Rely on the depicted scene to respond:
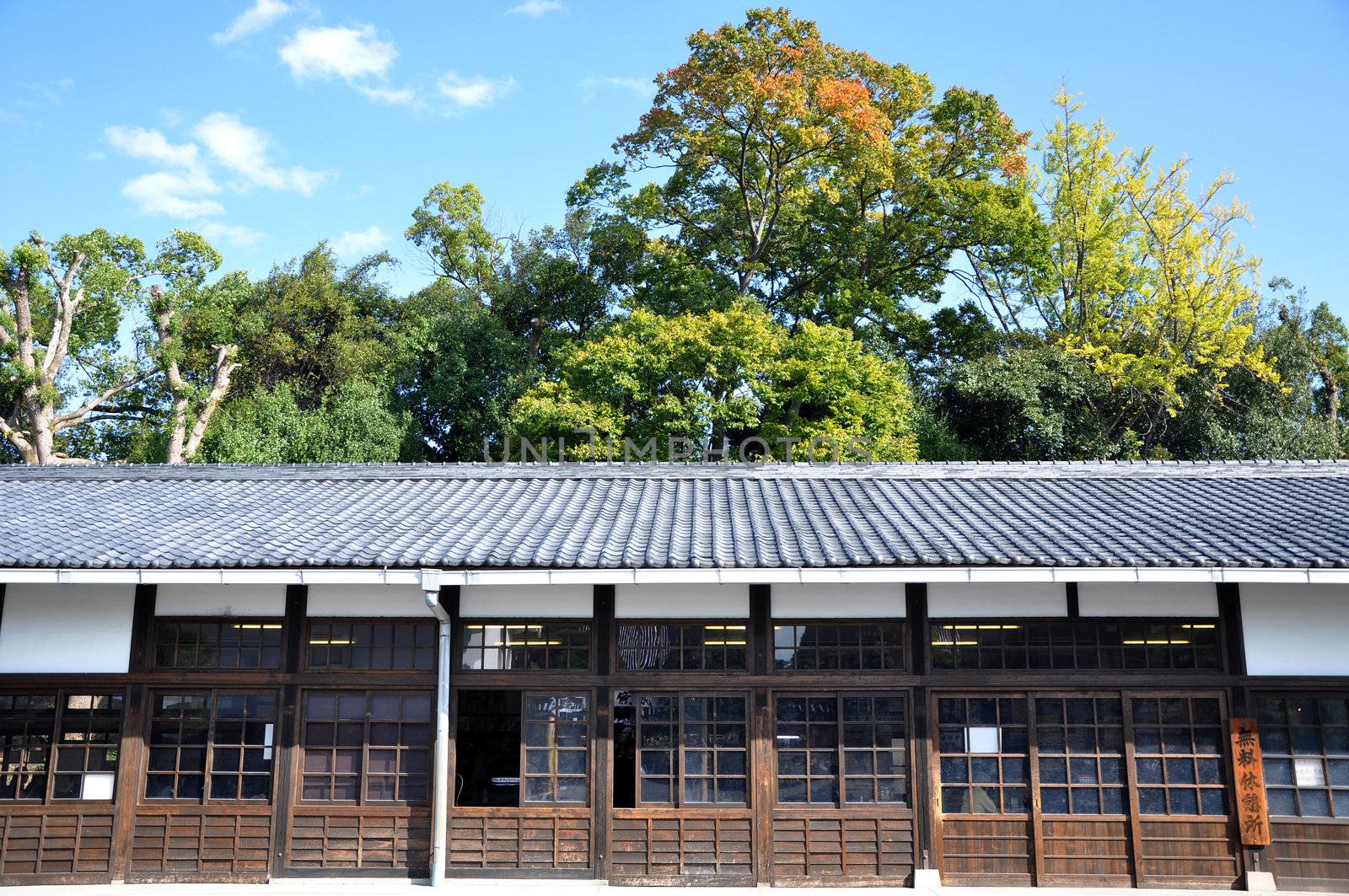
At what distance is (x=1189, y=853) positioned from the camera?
975cm

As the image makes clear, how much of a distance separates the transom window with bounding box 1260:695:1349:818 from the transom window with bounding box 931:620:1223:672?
840 mm

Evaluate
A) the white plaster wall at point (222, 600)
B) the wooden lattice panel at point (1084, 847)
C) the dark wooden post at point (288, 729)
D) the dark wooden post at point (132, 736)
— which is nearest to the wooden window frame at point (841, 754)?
the wooden lattice panel at point (1084, 847)

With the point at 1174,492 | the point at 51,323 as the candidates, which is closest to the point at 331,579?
the point at 1174,492

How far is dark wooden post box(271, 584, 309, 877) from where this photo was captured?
9984 mm

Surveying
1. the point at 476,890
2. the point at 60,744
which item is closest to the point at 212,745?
the point at 60,744

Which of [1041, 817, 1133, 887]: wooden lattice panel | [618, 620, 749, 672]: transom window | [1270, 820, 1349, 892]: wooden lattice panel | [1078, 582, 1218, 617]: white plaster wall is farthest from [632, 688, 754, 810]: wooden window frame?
[1270, 820, 1349, 892]: wooden lattice panel

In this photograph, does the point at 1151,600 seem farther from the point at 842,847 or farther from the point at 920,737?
the point at 842,847

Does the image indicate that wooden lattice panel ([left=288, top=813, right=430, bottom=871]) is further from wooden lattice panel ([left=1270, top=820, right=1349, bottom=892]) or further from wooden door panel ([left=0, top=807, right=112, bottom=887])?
wooden lattice panel ([left=1270, top=820, right=1349, bottom=892])

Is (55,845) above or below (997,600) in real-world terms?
below

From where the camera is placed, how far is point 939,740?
10.0 m

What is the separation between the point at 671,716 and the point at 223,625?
4840mm

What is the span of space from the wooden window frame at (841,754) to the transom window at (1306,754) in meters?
3.51

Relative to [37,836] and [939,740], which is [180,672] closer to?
[37,836]

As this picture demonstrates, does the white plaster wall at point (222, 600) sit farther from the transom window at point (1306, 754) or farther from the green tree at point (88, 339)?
the green tree at point (88, 339)
